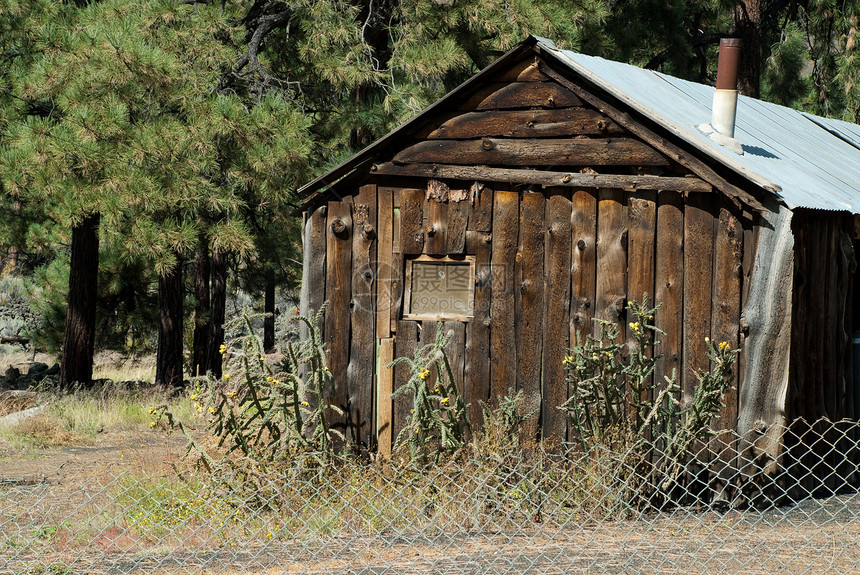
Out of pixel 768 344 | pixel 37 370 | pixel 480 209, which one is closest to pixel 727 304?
pixel 768 344

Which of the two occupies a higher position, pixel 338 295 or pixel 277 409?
pixel 338 295

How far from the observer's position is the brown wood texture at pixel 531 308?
7.81m

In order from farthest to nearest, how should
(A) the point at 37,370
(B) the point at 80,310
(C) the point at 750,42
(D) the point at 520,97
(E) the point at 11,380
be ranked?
(A) the point at 37,370, (C) the point at 750,42, (E) the point at 11,380, (B) the point at 80,310, (D) the point at 520,97

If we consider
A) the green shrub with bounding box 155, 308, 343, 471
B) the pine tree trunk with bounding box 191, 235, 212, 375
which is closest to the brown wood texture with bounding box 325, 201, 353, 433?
the green shrub with bounding box 155, 308, 343, 471

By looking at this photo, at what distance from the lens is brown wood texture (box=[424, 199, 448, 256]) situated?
802 cm

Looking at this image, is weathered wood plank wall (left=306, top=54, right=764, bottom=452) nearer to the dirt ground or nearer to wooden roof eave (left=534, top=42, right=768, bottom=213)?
wooden roof eave (left=534, top=42, right=768, bottom=213)

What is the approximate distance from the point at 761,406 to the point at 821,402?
1224 mm

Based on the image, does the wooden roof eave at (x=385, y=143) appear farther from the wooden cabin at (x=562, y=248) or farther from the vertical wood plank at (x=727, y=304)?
the vertical wood plank at (x=727, y=304)

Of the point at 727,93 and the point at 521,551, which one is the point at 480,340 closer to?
the point at 521,551

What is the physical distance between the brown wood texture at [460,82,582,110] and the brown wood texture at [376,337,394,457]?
207cm

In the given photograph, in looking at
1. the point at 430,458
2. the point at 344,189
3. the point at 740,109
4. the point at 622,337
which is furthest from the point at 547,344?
the point at 740,109

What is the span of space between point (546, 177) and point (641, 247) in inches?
35.9

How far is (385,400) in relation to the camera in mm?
8078

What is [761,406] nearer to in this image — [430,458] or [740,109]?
[430,458]
